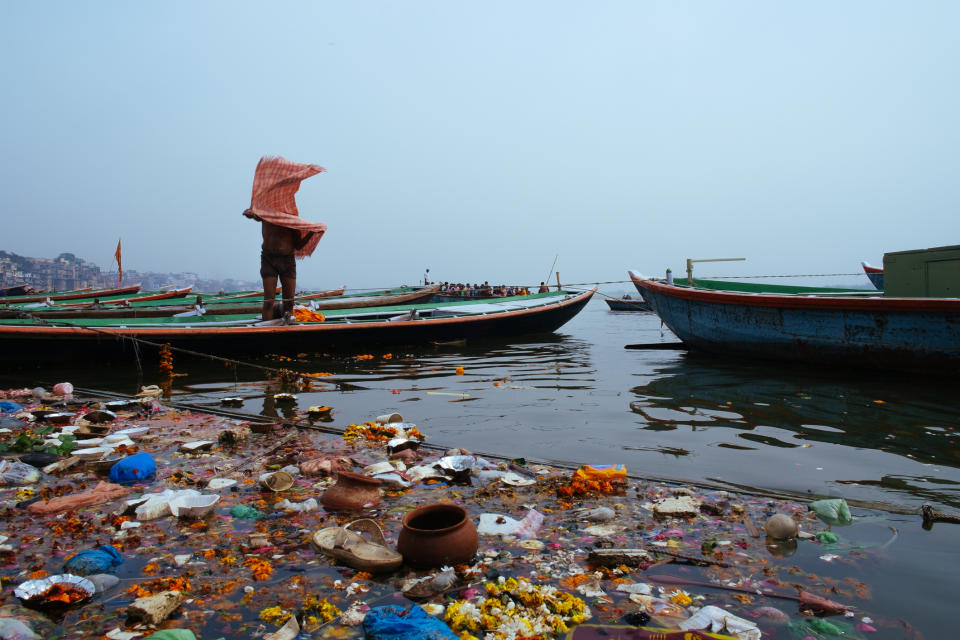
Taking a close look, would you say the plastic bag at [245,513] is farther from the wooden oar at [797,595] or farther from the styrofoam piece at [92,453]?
the wooden oar at [797,595]

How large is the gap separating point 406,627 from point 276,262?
9.19 metres

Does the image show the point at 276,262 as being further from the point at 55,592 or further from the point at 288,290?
the point at 55,592

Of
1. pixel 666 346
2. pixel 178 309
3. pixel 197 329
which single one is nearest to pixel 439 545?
pixel 197 329

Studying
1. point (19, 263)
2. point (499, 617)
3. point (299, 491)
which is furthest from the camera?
point (19, 263)

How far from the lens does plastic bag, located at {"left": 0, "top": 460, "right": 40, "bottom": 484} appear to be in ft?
12.2

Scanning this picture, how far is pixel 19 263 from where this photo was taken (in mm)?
79812

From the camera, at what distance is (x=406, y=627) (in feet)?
6.58

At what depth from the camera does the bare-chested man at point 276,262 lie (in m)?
9.96

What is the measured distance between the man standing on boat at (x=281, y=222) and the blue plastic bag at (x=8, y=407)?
4.53 metres

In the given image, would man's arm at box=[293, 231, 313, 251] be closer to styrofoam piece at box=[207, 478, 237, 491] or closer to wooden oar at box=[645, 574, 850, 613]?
styrofoam piece at box=[207, 478, 237, 491]

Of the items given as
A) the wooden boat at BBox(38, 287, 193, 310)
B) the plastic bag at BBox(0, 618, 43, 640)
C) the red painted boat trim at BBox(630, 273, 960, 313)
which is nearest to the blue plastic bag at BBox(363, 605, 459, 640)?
the plastic bag at BBox(0, 618, 43, 640)

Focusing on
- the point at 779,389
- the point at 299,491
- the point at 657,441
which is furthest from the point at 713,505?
the point at 779,389

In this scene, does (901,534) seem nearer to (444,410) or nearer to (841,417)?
(841,417)

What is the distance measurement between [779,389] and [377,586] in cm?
638
